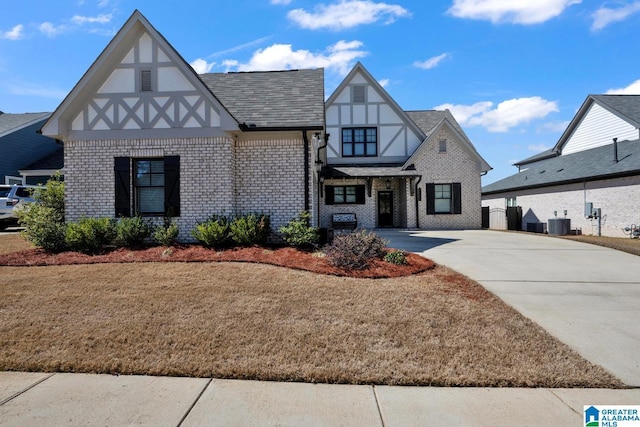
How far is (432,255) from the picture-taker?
10188 millimetres

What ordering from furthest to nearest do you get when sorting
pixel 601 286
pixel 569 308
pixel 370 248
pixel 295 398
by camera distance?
pixel 370 248
pixel 601 286
pixel 569 308
pixel 295 398

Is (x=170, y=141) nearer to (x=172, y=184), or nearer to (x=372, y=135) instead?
(x=172, y=184)

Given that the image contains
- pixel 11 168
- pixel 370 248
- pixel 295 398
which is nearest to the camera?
pixel 295 398

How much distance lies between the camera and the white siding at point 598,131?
842 inches

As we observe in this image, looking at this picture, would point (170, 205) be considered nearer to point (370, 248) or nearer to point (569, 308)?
point (370, 248)

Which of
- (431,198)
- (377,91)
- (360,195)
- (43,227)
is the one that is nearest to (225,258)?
(43,227)

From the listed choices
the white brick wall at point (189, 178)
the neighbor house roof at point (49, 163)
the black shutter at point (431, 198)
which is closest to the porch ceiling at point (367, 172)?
the black shutter at point (431, 198)

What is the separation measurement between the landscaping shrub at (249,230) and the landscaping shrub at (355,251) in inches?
87.3

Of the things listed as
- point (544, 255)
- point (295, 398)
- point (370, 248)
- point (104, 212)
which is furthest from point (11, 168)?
point (544, 255)

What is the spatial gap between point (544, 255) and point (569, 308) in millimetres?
5429

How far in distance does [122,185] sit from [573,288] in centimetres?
1187

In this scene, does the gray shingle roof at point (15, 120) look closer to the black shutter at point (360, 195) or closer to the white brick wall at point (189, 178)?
the white brick wall at point (189, 178)

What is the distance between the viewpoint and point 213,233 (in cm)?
920

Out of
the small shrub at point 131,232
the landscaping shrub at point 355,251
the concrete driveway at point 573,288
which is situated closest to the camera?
the concrete driveway at point 573,288
